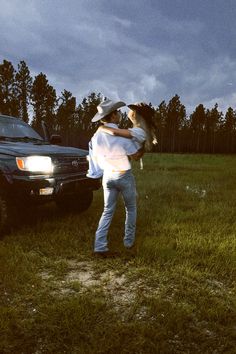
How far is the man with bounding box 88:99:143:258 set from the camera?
4422 mm

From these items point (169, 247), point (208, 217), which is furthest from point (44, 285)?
point (208, 217)

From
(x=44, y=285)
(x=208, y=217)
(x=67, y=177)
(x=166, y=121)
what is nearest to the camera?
(x=44, y=285)

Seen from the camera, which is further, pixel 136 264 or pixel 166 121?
pixel 166 121

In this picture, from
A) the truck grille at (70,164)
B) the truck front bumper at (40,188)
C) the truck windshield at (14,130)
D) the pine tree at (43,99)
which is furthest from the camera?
the pine tree at (43,99)

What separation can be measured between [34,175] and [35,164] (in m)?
0.17

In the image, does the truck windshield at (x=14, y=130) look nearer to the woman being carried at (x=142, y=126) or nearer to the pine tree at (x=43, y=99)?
the woman being carried at (x=142, y=126)

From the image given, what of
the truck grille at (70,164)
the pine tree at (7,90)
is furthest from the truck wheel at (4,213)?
the pine tree at (7,90)

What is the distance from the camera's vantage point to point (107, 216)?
4664 millimetres

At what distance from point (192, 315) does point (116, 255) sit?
5.19 feet

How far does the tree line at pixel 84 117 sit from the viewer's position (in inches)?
1610

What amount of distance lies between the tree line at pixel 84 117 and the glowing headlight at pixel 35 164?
20787 mm

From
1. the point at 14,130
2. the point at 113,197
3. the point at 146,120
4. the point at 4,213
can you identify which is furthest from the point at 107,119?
the point at 14,130

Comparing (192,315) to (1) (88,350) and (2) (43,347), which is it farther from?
(2) (43,347)

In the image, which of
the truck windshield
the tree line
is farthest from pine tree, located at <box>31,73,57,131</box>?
the truck windshield
